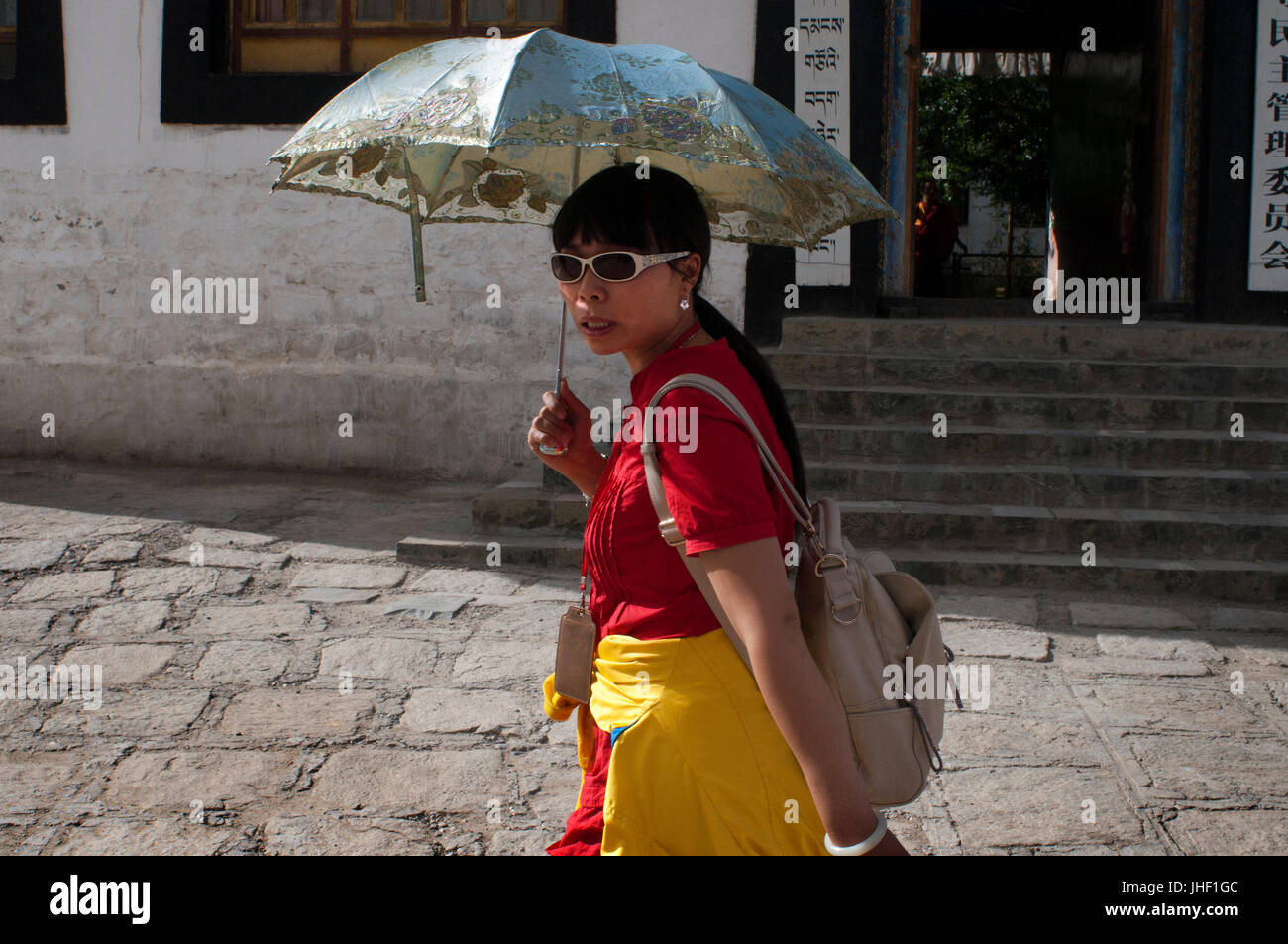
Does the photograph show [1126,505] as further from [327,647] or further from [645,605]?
[645,605]

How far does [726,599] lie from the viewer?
4.91ft

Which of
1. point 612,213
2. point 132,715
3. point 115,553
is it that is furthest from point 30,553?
point 612,213

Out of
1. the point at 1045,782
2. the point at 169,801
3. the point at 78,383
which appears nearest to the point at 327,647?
the point at 169,801

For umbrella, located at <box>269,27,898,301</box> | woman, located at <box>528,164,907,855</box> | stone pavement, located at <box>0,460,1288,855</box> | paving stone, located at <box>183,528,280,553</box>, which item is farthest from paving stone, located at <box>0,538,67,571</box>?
woman, located at <box>528,164,907,855</box>

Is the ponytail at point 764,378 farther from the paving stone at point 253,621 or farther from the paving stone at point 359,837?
the paving stone at point 253,621

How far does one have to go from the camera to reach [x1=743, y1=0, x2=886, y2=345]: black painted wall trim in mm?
7254

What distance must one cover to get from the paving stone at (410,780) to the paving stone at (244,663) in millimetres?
795

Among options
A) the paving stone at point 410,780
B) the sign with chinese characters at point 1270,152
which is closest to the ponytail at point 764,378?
the paving stone at point 410,780

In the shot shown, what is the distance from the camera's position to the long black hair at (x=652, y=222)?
5.66ft

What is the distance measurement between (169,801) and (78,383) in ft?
18.7

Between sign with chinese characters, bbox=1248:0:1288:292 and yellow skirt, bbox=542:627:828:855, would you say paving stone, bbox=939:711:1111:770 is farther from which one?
sign with chinese characters, bbox=1248:0:1288:292

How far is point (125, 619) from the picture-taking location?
469 cm

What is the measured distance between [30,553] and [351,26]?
417 cm

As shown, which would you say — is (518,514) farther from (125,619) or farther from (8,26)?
(8,26)
